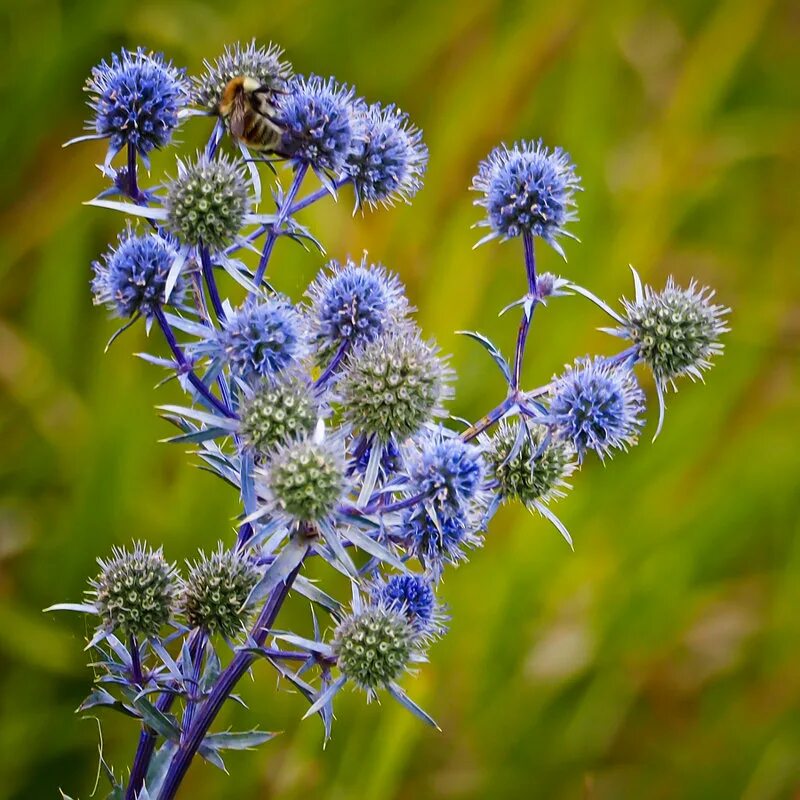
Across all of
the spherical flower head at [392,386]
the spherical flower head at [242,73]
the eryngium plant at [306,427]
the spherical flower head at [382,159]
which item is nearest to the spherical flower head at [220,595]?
the eryngium plant at [306,427]

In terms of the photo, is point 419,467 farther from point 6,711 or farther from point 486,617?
point 6,711

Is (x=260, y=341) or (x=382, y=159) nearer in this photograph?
(x=260, y=341)

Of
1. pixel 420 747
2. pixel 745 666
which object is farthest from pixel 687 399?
pixel 420 747

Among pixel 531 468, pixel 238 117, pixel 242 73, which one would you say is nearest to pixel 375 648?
pixel 531 468

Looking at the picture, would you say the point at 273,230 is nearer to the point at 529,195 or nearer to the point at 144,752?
the point at 529,195

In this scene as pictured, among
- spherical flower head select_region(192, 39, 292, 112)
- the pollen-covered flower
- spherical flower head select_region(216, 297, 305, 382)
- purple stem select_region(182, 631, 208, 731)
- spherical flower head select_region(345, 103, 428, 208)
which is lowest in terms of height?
purple stem select_region(182, 631, 208, 731)

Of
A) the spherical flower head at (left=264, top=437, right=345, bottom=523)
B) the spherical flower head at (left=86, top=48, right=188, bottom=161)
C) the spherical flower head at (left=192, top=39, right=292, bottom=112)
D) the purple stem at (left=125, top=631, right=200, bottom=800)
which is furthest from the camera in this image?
the spherical flower head at (left=192, top=39, right=292, bottom=112)

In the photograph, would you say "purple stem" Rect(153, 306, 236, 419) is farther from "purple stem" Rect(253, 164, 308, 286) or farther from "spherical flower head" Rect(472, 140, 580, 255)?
"spherical flower head" Rect(472, 140, 580, 255)

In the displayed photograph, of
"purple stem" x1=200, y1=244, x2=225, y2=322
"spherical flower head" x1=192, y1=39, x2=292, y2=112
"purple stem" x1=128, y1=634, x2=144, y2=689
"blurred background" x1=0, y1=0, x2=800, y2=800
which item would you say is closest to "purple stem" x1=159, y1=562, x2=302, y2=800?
"purple stem" x1=128, y1=634, x2=144, y2=689
